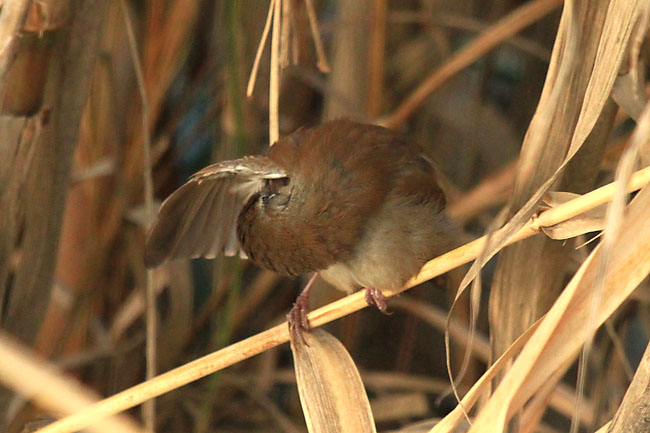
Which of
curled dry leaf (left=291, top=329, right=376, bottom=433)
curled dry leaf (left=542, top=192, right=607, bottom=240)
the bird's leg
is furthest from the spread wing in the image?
curled dry leaf (left=542, top=192, right=607, bottom=240)

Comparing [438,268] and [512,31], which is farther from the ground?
[512,31]

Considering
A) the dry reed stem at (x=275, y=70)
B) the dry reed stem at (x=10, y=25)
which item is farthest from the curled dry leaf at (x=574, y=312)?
the dry reed stem at (x=10, y=25)

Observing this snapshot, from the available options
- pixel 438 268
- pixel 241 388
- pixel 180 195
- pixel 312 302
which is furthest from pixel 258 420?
pixel 438 268

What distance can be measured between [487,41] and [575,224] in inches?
27.4

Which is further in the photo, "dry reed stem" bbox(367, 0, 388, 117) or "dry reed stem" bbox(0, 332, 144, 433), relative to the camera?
"dry reed stem" bbox(367, 0, 388, 117)

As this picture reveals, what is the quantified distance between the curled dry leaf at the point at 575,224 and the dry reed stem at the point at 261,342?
0.06ft

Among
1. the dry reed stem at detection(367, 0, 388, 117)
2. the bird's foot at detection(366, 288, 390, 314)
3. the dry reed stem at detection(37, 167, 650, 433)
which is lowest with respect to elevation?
the bird's foot at detection(366, 288, 390, 314)

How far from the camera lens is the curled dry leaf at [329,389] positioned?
891 millimetres

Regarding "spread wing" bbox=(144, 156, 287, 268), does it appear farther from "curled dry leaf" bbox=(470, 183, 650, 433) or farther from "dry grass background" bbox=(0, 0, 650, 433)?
"curled dry leaf" bbox=(470, 183, 650, 433)

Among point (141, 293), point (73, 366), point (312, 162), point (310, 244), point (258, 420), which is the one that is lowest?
point (258, 420)

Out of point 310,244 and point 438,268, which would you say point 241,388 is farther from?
point 438,268

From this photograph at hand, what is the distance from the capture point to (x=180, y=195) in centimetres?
119

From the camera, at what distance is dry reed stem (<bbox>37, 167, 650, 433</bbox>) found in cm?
77

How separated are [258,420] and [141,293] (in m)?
0.40
